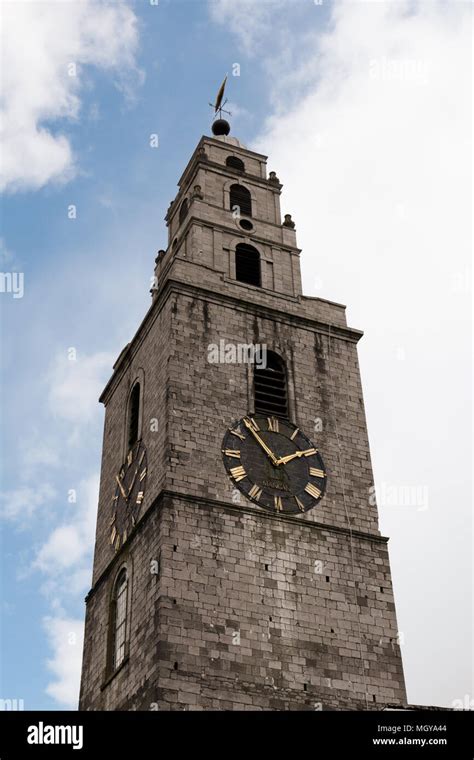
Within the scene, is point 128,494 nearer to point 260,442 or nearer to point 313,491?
point 260,442

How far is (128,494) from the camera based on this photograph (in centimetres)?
3156

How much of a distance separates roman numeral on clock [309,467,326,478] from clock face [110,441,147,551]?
4577mm

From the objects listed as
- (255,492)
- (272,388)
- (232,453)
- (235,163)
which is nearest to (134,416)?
(272,388)

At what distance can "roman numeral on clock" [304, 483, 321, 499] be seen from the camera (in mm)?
30406

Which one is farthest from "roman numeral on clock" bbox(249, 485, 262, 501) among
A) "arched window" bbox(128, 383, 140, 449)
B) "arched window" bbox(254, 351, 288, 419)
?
"arched window" bbox(128, 383, 140, 449)

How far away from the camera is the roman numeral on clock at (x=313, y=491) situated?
3041 cm

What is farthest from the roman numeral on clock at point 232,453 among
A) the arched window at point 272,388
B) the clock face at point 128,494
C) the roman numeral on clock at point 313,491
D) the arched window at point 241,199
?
the arched window at point 241,199

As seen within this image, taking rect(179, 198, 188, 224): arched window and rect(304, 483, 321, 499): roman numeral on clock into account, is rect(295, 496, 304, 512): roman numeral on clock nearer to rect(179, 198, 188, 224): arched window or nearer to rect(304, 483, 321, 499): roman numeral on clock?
rect(304, 483, 321, 499): roman numeral on clock

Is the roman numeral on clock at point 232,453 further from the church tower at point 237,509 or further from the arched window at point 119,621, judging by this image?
the arched window at point 119,621

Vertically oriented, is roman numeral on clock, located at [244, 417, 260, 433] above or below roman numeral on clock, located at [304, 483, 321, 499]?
above

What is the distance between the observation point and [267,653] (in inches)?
1056

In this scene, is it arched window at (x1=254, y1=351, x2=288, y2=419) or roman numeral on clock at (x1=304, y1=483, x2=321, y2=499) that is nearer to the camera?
roman numeral on clock at (x1=304, y1=483, x2=321, y2=499)
